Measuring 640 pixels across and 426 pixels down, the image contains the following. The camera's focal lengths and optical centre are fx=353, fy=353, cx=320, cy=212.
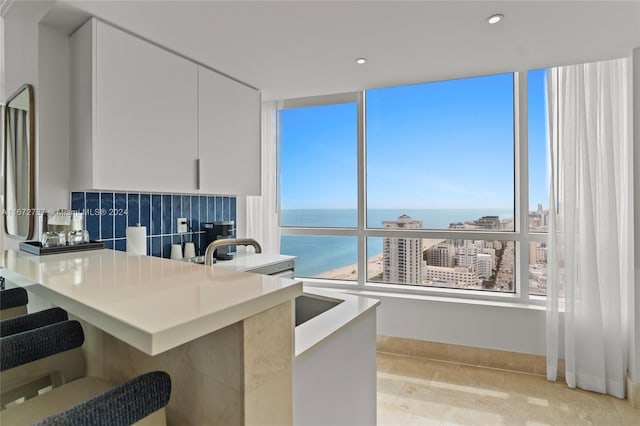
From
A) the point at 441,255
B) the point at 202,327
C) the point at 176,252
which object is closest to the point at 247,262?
the point at 176,252

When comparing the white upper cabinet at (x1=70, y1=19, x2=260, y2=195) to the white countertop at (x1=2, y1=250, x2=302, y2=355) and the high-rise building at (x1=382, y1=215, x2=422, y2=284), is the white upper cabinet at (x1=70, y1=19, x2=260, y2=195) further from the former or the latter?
the high-rise building at (x1=382, y1=215, x2=422, y2=284)

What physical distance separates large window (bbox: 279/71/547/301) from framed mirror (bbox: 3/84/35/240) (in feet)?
6.66

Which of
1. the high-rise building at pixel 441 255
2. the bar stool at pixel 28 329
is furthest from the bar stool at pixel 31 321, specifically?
the high-rise building at pixel 441 255

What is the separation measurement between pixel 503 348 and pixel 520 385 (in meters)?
0.30

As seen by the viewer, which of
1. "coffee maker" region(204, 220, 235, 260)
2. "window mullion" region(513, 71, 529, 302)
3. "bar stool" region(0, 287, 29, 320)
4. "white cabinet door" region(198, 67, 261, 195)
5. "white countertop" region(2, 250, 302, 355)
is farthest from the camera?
"coffee maker" region(204, 220, 235, 260)

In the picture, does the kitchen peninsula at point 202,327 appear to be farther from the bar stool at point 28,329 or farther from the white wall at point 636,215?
the white wall at point 636,215

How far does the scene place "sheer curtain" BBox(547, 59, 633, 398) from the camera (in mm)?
2402

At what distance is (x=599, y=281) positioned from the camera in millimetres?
2459

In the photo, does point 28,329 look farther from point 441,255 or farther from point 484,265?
point 484,265

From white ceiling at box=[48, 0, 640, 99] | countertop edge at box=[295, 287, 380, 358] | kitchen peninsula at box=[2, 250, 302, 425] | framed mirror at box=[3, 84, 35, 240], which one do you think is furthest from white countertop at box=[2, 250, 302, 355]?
white ceiling at box=[48, 0, 640, 99]

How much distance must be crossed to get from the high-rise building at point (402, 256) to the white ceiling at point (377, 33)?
1.30 m

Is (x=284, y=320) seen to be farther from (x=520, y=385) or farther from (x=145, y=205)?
(x=520, y=385)

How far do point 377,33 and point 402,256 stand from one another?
1989 millimetres

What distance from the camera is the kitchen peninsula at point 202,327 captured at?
1.96 feet
